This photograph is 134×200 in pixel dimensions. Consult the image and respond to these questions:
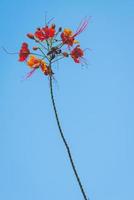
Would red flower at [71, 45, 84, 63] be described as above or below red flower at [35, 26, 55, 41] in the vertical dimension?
below

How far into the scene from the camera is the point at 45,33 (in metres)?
3.45

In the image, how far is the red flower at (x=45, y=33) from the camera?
345cm

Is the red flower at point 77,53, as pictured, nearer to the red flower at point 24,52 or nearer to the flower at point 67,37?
the flower at point 67,37

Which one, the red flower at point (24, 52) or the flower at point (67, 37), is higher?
the red flower at point (24, 52)

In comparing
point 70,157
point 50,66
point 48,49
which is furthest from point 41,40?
point 70,157

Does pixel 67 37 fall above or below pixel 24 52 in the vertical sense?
below

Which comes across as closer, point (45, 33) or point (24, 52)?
point (45, 33)

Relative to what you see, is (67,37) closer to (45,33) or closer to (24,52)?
(45,33)

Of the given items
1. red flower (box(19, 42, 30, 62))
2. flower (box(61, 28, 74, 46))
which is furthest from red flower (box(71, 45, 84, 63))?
red flower (box(19, 42, 30, 62))

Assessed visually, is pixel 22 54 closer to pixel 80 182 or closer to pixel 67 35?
pixel 67 35

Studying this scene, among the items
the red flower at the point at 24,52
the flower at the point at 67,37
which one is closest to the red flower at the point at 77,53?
the flower at the point at 67,37

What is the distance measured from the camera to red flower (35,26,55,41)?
345cm

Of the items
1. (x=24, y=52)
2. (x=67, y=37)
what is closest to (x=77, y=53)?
(x=67, y=37)

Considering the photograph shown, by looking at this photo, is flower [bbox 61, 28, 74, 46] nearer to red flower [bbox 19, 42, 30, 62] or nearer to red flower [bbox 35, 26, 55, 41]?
red flower [bbox 35, 26, 55, 41]
